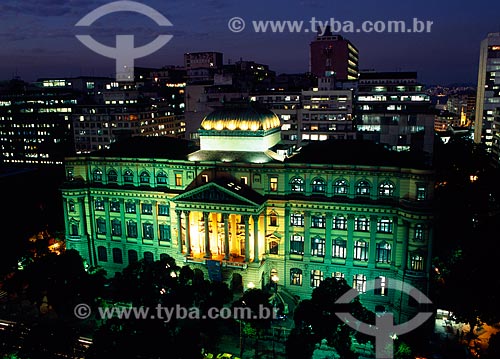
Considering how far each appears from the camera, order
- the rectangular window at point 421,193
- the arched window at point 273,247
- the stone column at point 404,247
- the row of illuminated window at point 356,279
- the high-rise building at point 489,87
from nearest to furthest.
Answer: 1. the rectangular window at point 421,193
2. the stone column at point 404,247
3. the row of illuminated window at point 356,279
4. the arched window at point 273,247
5. the high-rise building at point 489,87

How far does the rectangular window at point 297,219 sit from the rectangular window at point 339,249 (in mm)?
5600

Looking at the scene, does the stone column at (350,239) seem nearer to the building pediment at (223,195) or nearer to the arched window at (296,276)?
the arched window at (296,276)

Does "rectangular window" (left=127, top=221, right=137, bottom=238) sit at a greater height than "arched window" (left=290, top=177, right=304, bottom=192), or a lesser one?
lesser

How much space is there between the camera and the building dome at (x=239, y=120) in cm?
7281

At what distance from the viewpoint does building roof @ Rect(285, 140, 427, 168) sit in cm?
6562

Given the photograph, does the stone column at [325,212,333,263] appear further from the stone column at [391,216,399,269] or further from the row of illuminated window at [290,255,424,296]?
the stone column at [391,216,399,269]

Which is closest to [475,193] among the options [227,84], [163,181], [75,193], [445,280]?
[445,280]

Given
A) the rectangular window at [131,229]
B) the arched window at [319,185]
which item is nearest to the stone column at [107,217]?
the rectangular window at [131,229]

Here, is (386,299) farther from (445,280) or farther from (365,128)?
(365,128)

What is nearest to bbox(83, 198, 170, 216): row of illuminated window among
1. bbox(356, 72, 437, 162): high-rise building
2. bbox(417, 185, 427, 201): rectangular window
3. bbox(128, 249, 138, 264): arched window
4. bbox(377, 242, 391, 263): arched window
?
bbox(128, 249, 138, 264): arched window

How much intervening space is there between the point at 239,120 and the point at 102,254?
1315 inches

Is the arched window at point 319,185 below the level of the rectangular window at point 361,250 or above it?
above

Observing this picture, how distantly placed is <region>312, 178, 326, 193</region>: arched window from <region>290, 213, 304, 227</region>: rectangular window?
449cm

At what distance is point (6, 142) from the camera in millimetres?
175500
